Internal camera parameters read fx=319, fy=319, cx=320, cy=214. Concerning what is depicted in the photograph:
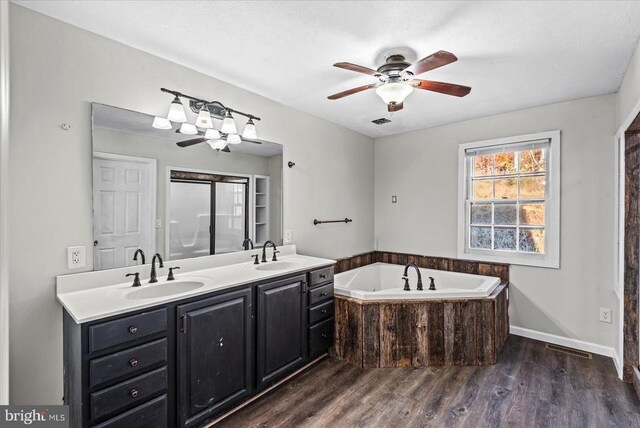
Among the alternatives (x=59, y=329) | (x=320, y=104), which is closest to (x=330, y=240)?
(x=320, y=104)

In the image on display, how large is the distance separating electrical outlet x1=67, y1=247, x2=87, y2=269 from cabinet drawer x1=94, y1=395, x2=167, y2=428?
882 millimetres

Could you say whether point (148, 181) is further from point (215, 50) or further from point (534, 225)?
point (534, 225)

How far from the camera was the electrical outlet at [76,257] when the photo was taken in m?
1.86

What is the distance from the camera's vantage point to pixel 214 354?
6.56 feet

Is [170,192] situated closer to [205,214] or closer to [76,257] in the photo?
[205,214]

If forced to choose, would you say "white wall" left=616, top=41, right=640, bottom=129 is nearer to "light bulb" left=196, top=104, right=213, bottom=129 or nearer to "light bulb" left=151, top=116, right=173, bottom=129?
"light bulb" left=196, top=104, right=213, bottom=129

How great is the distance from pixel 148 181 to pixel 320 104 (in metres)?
1.78

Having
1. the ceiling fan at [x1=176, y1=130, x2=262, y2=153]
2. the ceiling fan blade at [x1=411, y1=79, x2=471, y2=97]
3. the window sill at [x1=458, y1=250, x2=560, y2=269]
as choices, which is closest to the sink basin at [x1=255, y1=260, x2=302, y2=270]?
the ceiling fan at [x1=176, y1=130, x2=262, y2=153]

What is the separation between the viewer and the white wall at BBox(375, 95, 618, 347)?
115 inches

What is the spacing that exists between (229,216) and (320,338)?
133 centimetres

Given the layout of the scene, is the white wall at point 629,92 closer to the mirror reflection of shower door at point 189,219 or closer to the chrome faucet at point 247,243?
the chrome faucet at point 247,243

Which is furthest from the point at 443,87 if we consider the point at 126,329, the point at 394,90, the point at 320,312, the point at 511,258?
the point at 126,329

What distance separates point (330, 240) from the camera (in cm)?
376

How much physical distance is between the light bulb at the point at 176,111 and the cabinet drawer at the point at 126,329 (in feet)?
4.25
